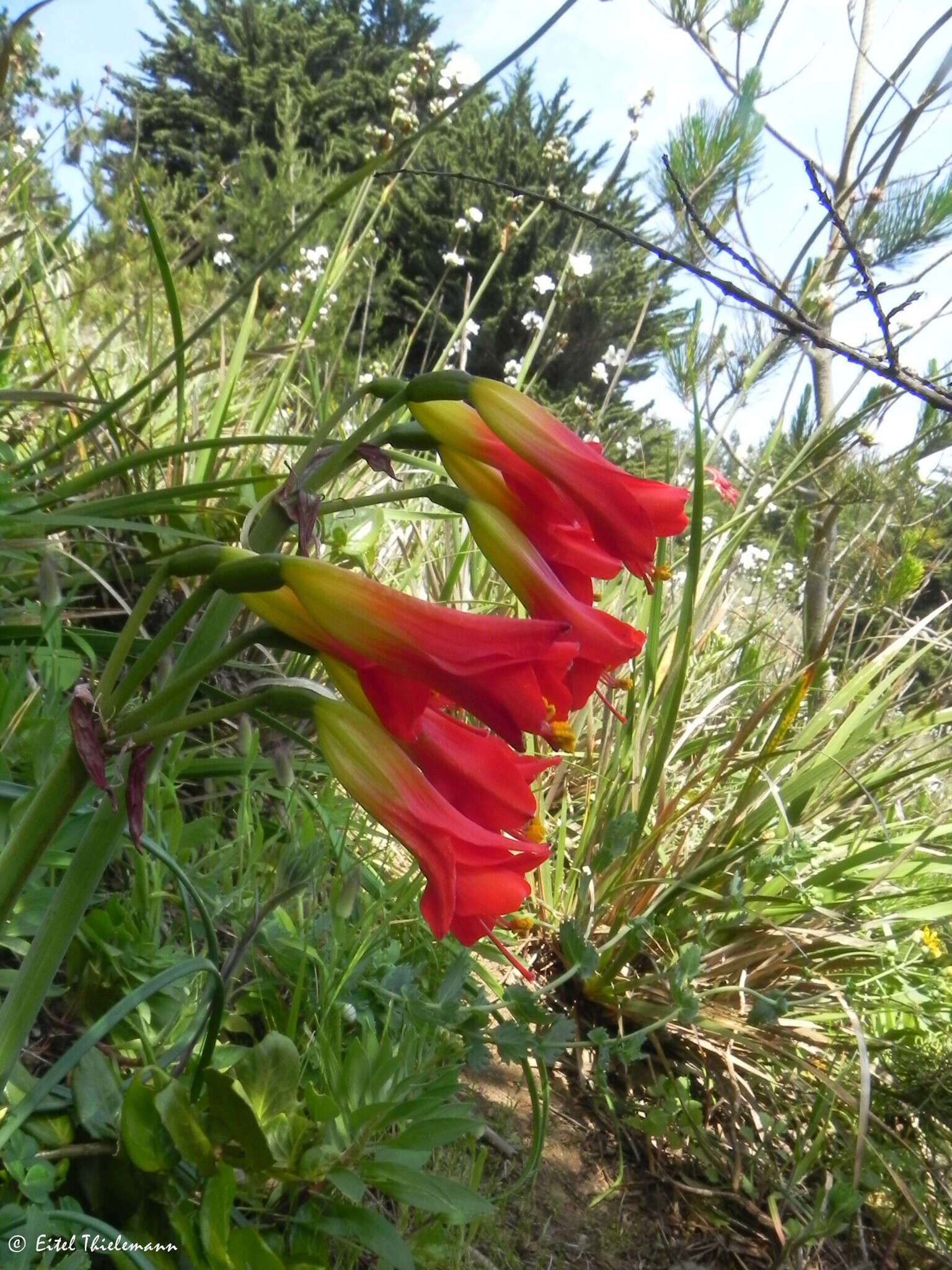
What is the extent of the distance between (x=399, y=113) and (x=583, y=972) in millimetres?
2175

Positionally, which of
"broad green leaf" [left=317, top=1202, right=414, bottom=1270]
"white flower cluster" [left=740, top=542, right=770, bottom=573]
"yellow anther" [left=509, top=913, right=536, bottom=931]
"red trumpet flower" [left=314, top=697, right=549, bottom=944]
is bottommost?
"broad green leaf" [left=317, top=1202, right=414, bottom=1270]

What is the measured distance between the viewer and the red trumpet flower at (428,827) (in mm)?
582

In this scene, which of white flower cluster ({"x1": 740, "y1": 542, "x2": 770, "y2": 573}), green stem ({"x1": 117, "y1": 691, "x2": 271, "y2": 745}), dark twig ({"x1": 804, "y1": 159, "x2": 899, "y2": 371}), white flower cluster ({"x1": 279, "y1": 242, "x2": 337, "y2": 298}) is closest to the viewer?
green stem ({"x1": 117, "y1": 691, "x2": 271, "y2": 745})

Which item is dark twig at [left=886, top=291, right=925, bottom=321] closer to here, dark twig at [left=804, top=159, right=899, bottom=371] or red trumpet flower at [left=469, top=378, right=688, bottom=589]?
dark twig at [left=804, top=159, right=899, bottom=371]

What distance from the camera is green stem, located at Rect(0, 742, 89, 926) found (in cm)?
57

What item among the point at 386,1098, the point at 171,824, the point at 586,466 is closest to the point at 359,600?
the point at 586,466

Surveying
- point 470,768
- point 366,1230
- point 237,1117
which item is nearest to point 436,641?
point 470,768

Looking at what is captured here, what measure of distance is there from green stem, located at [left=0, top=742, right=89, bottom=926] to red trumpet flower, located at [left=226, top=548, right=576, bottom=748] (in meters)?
Answer: 0.16

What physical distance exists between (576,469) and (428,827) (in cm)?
30

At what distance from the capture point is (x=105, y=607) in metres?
1.86

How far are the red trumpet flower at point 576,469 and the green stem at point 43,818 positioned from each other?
1.29 feet

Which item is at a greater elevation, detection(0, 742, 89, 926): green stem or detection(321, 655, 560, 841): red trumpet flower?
detection(321, 655, 560, 841): red trumpet flower

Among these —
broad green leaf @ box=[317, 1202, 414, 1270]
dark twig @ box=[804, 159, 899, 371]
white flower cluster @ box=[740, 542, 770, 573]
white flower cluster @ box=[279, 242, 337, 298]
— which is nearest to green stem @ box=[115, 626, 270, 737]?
broad green leaf @ box=[317, 1202, 414, 1270]

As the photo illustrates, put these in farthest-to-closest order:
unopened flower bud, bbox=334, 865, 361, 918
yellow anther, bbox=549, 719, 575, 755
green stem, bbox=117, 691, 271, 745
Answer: unopened flower bud, bbox=334, 865, 361, 918
yellow anther, bbox=549, 719, 575, 755
green stem, bbox=117, 691, 271, 745
